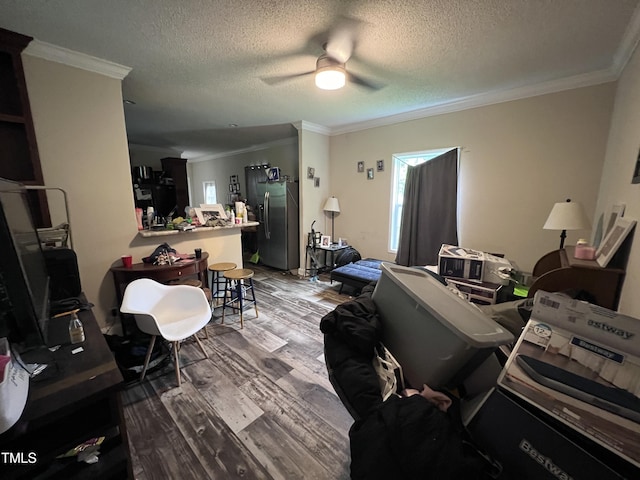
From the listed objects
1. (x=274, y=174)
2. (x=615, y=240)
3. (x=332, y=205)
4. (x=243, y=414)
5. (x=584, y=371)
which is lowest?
(x=243, y=414)

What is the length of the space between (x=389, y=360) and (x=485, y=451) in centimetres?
32

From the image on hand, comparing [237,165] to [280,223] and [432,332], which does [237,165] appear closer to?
[280,223]

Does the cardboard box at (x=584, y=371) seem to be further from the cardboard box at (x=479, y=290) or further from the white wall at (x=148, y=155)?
the white wall at (x=148, y=155)

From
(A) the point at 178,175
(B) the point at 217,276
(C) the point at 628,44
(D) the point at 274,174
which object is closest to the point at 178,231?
(B) the point at 217,276

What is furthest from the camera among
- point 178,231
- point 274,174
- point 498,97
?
point 274,174

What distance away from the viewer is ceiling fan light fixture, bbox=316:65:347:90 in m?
1.98

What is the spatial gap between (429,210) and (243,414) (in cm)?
311

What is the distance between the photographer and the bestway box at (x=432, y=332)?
722mm

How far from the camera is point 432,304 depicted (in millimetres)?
817

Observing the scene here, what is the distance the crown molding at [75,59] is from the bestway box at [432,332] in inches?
115

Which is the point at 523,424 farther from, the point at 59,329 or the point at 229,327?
the point at 229,327

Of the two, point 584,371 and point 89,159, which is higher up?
point 89,159

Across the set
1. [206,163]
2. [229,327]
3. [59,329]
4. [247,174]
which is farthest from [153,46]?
[206,163]

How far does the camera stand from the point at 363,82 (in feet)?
8.36
